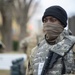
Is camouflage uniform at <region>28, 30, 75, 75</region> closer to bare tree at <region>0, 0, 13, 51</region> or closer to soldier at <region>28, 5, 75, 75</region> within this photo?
soldier at <region>28, 5, 75, 75</region>

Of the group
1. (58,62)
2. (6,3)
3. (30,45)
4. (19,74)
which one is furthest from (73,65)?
(6,3)

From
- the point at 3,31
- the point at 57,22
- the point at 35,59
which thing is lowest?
the point at 3,31

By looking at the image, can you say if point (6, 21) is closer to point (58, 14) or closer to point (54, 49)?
point (58, 14)

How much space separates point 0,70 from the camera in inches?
643

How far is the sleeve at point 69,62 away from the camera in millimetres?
4582

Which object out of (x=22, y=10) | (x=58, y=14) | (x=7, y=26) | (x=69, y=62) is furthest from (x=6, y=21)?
(x=69, y=62)

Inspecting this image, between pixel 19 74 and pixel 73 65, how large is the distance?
821 cm

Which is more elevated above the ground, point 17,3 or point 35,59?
point 35,59

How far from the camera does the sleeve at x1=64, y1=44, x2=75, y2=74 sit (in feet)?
15.0

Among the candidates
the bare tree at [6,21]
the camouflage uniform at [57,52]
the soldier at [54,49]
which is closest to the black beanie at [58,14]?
the soldier at [54,49]

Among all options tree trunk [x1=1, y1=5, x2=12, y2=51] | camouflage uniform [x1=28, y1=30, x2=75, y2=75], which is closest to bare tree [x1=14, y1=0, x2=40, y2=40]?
tree trunk [x1=1, y1=5, x2=12, y2=51]

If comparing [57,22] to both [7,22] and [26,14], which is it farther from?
[26,14]

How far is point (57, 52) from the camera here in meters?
4.65

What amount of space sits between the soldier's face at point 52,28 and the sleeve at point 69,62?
28 cm
